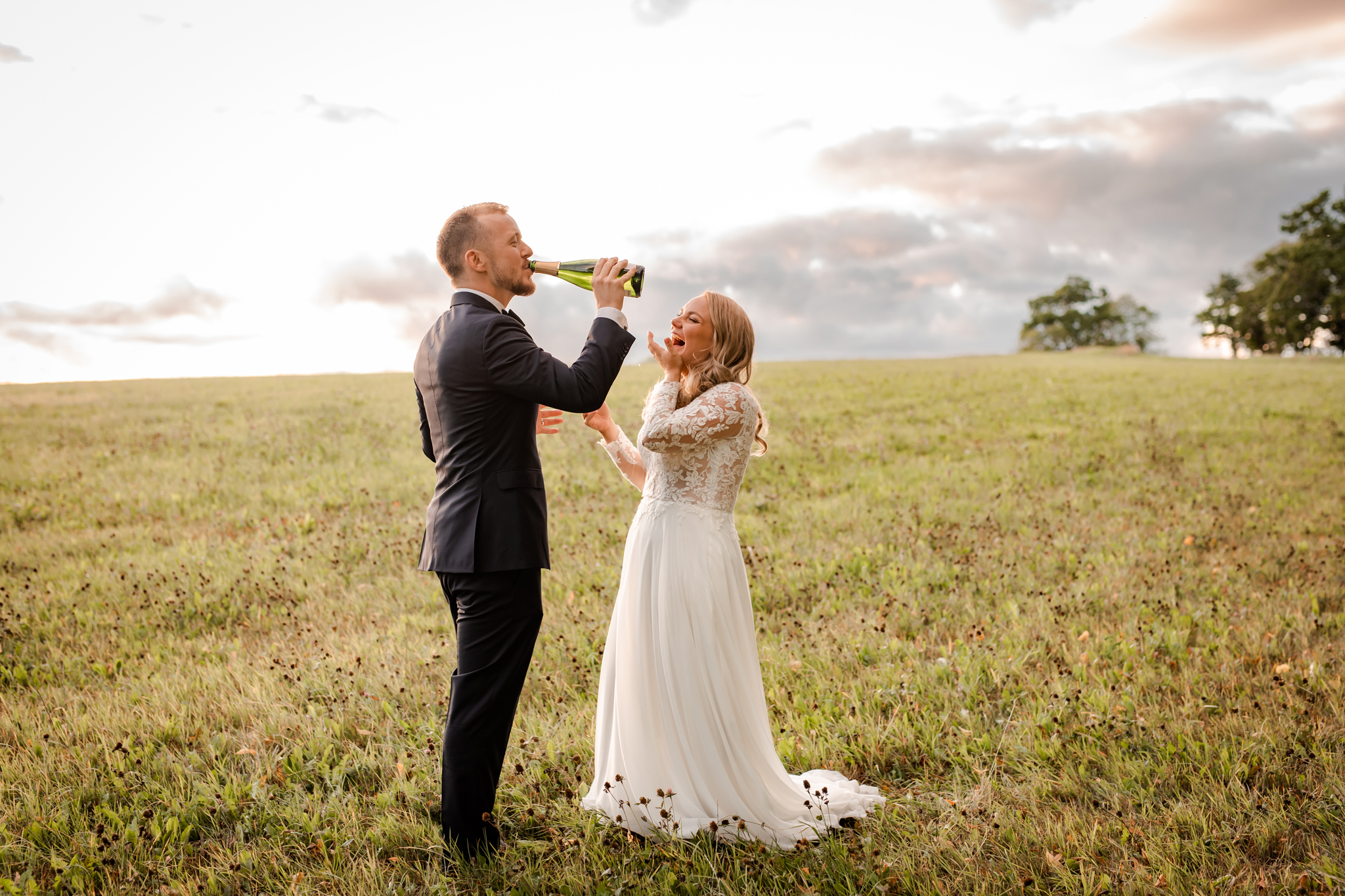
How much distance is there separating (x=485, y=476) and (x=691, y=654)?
1543 millimetres

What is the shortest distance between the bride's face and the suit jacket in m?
0.62

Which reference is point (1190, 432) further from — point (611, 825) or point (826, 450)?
point (611, 825)

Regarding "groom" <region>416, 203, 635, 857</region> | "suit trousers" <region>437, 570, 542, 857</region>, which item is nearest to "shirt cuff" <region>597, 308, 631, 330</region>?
"groom" <region>416, 203, 635, 857</region>

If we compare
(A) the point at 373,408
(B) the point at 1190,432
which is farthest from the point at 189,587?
(B) the point at 1190,432

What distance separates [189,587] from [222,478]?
706cm

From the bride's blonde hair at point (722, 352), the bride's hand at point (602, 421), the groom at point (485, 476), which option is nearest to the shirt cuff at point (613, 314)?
the groom at point (485, 476)

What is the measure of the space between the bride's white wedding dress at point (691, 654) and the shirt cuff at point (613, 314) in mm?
586

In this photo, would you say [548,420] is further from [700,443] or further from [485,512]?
[700,443]

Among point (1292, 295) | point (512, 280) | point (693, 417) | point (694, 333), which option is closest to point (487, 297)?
point (512, 280)

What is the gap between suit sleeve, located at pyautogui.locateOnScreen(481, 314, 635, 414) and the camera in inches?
144

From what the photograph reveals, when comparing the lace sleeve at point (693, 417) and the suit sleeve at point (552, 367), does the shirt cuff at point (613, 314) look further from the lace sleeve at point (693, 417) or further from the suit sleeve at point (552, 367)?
the lace sleeve at point (693, 417)

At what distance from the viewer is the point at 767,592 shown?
27.3 ft

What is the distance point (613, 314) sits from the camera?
12.4 ft

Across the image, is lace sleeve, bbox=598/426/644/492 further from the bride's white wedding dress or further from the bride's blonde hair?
the bride's blonde hair
